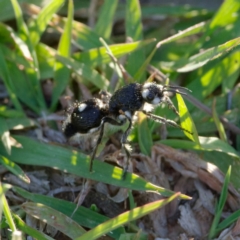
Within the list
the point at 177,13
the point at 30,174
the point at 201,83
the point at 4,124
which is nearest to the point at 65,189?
the point at 30,174

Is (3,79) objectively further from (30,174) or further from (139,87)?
(139,87)

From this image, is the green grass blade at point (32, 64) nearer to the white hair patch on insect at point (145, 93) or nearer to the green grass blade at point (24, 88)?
the green grass blade at point (24, 88)

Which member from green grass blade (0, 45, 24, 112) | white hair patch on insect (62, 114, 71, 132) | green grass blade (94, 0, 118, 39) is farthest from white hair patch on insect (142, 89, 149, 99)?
green grass blade (0, 45, 24, 112)

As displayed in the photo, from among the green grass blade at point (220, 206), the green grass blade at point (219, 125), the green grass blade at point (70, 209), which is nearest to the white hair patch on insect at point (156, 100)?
the green grass blade at point (219, 125)

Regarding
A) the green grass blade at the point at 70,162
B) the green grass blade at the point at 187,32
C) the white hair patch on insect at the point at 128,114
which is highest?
the green grass blade at the point at 187,32

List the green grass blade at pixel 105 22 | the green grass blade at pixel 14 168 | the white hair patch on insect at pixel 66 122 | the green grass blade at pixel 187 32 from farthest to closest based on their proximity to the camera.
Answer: the green grass blade at pixel 105 22, the green grass blade at pixel 187 32, the white hair patch on insect at pixel 66 122, the green grass blade at pixel 14 168

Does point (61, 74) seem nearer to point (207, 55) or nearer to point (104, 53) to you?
point (104, 53)
